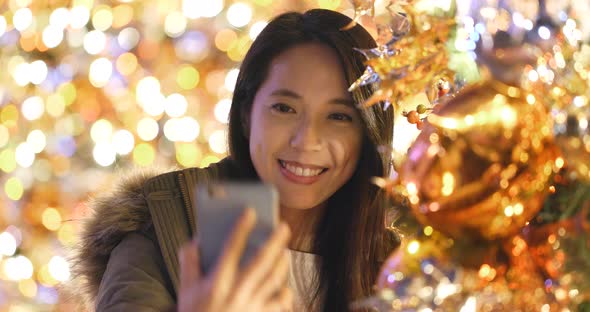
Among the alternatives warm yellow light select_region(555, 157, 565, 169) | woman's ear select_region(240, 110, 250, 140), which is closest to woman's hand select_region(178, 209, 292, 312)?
warm yellow light select_region(555, 157, 565, 169)

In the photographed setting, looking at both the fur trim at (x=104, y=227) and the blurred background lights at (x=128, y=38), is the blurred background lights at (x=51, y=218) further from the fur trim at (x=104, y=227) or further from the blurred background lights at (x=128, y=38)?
the fur trim at (x=104, y=227)

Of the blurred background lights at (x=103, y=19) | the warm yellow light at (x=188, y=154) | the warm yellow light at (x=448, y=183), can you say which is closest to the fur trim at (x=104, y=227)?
the warm yellow light at (x=448, y=183)

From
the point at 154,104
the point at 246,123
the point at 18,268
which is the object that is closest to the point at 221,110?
the point at 154,104

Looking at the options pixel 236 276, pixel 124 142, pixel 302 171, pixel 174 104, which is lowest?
pixel 124 142

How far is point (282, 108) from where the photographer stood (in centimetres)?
181

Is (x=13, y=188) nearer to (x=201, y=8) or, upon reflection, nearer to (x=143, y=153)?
(x=143, y=153)

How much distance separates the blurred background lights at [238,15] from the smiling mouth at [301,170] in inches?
74.2

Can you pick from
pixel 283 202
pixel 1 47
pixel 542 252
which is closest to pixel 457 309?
pixel 542 252

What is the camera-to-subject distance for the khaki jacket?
1662 mm

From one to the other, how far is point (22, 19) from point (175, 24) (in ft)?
1.83

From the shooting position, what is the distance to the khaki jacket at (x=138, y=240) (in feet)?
5.45

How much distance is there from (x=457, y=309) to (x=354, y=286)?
0.75m

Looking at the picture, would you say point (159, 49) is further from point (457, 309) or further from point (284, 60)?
point (457, 309)

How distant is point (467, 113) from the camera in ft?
3.78
